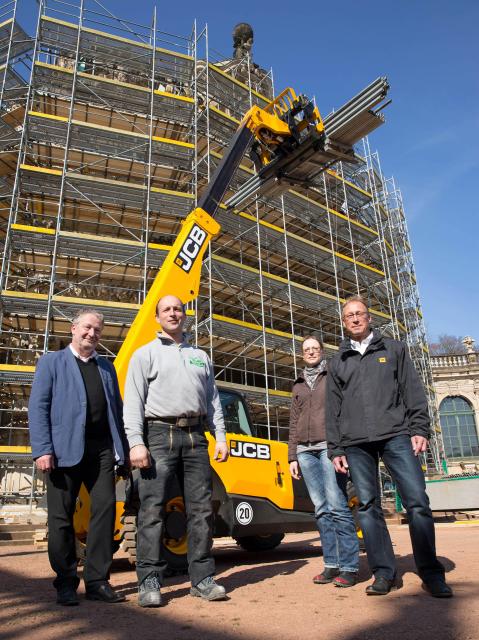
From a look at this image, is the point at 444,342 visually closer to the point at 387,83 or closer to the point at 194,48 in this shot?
the point at 194,48

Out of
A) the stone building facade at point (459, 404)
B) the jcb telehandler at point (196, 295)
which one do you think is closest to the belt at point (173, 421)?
the jcb telehandler at point (196, 295)

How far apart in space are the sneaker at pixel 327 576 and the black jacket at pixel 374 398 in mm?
818

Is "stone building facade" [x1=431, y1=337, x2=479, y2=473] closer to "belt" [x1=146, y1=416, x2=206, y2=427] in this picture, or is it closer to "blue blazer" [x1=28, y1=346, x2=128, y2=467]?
"belt" [x1=146, y1=416, x2=206, y2=427]

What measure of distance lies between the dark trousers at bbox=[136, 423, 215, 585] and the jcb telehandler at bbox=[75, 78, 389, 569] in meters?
0.63

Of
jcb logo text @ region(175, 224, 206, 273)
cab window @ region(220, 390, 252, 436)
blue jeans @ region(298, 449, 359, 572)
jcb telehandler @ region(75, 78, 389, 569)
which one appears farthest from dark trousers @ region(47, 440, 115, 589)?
jcb logo text @ region(175, 224, 206, 273)

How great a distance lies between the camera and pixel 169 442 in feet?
9.50

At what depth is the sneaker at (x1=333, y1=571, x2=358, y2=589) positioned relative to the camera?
301 centimetres

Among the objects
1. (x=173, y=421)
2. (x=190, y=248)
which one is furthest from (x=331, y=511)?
(x=190, y=248)

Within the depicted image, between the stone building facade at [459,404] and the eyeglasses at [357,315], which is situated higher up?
the stone building facade at [459,404]

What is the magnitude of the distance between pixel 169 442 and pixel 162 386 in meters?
0.33

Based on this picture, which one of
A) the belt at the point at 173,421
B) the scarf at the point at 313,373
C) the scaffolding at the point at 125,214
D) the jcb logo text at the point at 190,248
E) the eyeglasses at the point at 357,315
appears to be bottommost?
the belt at the point at 173,421

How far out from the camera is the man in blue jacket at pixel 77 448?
2.77 m

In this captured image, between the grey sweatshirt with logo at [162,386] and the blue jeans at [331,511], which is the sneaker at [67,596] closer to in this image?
the grey sweatshirt with logo at [162,386]

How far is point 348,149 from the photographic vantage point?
7.15m
